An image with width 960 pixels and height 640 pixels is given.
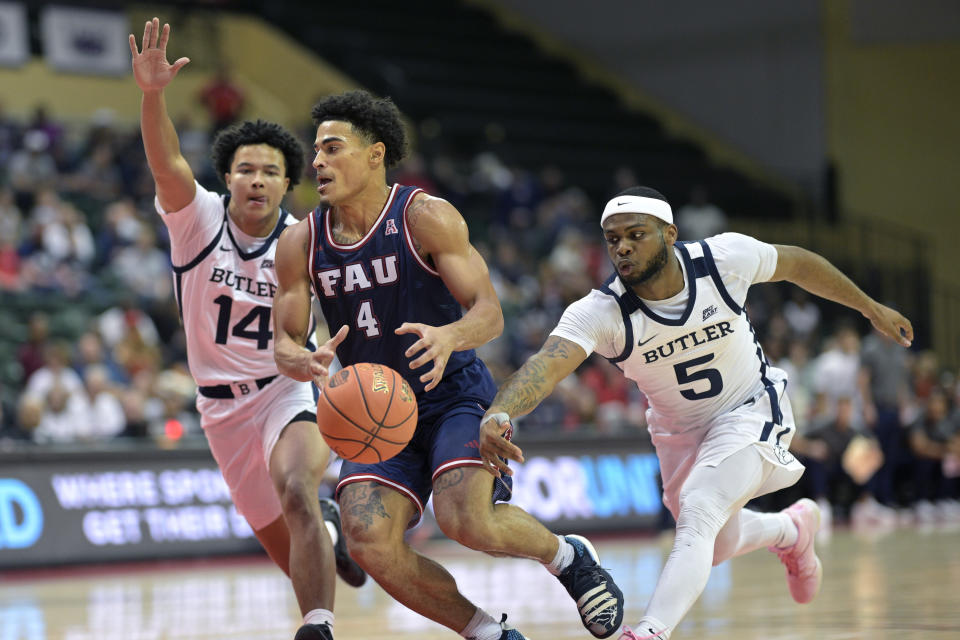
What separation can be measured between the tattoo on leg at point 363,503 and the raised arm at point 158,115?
200 centimetres

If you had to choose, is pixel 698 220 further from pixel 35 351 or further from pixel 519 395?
pixel 519 395

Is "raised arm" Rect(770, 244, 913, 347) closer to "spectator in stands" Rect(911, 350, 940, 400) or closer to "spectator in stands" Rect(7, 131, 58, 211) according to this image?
"spectator in stands" Rect(911, 350, 940, 400)

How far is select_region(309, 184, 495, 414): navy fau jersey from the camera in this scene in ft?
18.6

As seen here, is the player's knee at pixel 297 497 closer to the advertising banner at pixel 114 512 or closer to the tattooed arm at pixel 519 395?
the tattooed arm at pixel 519 395

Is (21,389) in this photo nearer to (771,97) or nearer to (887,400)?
(887,400)

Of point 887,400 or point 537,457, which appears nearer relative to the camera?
point 537,457

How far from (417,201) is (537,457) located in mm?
8715

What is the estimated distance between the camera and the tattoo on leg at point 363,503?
18.0ft

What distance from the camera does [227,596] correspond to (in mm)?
9562

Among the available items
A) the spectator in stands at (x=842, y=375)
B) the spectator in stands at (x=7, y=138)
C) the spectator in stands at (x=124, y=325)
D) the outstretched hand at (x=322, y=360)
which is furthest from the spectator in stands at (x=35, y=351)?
the spectator in stands at (x=842, y=375)

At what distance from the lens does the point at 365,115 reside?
5836mm

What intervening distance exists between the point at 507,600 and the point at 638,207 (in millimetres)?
3692

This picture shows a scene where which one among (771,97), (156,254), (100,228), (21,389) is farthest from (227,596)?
(771,97)

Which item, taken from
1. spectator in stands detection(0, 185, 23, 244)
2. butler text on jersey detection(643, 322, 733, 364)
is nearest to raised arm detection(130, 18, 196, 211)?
butler text on jersey detection(643, 322, 733, 364)
